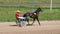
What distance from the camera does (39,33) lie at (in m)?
17.7

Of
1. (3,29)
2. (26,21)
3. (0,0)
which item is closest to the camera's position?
(3,29)

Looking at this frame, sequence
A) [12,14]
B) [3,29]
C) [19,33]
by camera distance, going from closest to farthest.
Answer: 1. [19,33]
2. [3,29]
3. [12,14]

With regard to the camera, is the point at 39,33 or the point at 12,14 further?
the point at 12,14

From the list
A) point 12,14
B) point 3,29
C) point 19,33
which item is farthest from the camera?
point 12,14

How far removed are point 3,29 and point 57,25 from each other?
4.76 m

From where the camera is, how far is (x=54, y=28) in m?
20.0

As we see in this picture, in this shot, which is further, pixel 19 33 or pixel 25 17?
pixel 25 17

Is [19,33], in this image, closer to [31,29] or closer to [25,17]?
[31,29]

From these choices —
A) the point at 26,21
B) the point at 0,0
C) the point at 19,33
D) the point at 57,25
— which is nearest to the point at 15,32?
the point at 19,33

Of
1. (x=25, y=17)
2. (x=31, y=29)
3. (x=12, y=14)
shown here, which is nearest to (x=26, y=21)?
(x=25, y=17)

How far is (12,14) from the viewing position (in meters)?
27.2

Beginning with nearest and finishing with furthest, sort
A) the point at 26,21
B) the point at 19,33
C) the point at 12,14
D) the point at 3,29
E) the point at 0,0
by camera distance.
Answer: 1. the point at 19,33
2. the point at 3,29
3. the point at 26,21
4. the point at 12,14
5. the point at 0,0

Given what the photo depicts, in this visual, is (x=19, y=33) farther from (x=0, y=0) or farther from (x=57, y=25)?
(x=0, y=0)

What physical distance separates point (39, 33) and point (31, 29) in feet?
5.09
